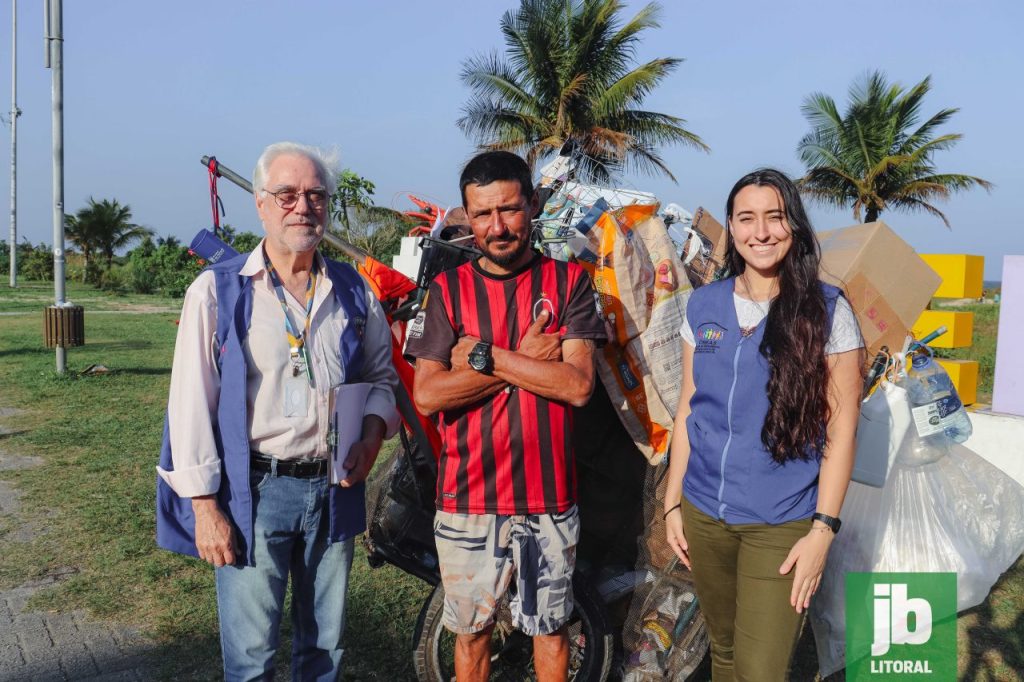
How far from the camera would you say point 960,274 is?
712cm

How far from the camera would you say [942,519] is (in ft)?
12.1

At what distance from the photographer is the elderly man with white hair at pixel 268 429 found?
2.34 meters

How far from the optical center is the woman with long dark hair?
230cm

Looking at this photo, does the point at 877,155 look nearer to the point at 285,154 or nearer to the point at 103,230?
the point at 285,154

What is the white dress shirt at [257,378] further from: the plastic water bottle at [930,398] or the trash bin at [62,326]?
the trash bin at [62,326]

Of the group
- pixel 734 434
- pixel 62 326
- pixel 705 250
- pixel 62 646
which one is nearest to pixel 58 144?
pixel 62 326

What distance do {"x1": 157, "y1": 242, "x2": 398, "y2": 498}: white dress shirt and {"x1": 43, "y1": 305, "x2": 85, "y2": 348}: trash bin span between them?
35.7 ft

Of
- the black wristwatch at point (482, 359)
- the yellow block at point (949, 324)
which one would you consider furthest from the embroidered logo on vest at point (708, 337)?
the yellow block at point (949, 324)

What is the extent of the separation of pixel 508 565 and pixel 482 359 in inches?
27.6

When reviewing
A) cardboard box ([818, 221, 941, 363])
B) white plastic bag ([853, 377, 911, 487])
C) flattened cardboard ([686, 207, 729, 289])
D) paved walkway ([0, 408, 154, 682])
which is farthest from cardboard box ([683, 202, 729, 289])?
paved walkway ([0, 408, 154, 682])

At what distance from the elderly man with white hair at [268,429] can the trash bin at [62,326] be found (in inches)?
428

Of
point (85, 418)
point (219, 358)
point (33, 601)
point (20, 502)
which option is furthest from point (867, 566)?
point (85, 418)

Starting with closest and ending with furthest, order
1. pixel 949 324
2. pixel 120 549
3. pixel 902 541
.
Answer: pixel 902 541, pixel 120 549, pixel 949 324

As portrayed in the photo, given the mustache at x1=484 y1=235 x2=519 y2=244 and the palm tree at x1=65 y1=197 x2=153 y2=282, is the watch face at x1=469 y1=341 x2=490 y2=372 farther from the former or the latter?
the palm tree at x1=65 y1=197 x2=153 y2=282
